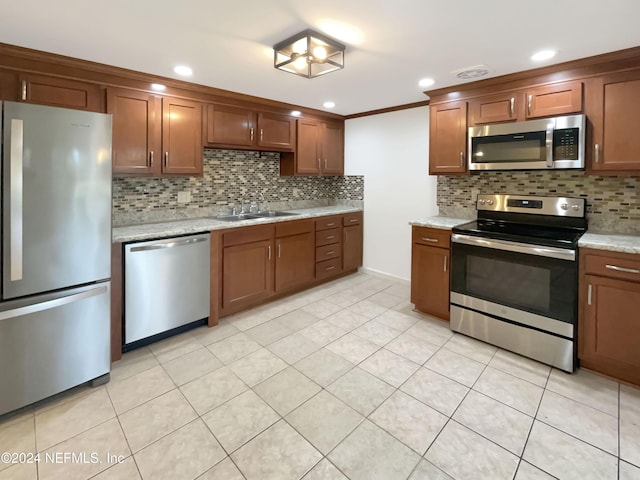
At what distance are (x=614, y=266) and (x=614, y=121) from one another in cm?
105

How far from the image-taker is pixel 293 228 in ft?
12.4

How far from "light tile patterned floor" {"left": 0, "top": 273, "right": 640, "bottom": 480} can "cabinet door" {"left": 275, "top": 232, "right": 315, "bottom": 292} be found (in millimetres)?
984

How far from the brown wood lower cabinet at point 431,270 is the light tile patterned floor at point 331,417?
442 mm

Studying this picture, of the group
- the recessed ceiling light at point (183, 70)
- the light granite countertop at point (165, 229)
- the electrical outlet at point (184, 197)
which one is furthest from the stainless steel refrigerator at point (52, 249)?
the electrical outlet at point (184, 197)

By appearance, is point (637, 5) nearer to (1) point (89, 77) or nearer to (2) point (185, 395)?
(2) point (185, 395)

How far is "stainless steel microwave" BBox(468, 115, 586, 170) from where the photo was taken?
250cm

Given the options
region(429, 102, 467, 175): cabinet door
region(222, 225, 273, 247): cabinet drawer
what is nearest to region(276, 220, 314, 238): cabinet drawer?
region(222, 225, 273, 247): cabinet drawer

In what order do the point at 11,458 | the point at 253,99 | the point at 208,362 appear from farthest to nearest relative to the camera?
the point at 253,99, the point at 208,362, the point at 11,458

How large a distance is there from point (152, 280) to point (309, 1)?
217cm

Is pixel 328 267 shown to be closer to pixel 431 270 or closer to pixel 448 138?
pixel 431 270

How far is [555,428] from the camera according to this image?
1.83 m

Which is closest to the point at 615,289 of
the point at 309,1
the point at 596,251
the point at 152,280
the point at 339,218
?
the point at 596,251

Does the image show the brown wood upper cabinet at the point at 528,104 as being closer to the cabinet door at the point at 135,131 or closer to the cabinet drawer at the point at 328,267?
the cabinet drawer at the point at 328,267

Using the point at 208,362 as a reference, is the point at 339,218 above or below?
above
